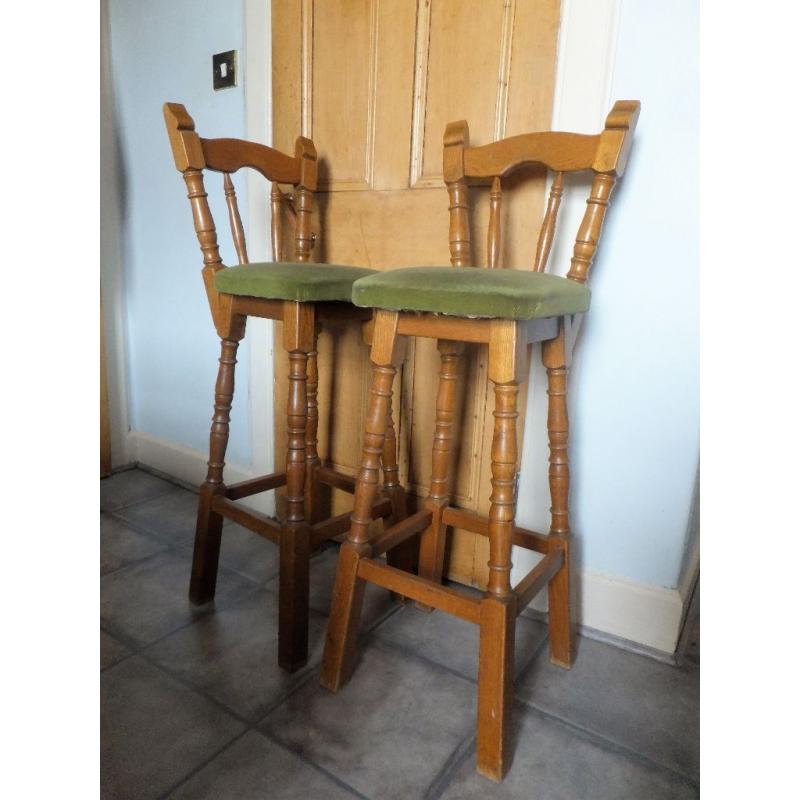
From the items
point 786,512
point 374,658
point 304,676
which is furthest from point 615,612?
point 786,512

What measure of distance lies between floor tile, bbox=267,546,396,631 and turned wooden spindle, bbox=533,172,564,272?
0.84m

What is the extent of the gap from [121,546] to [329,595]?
644mm

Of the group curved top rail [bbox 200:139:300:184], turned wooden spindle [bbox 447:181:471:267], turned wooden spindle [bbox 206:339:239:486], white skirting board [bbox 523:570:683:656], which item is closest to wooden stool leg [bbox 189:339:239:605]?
turned wooden spindle [bbox 206:339:239:486]

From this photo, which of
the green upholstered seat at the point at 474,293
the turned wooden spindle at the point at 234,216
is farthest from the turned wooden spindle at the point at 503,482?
the turned wooden spindle at the point at 234,216

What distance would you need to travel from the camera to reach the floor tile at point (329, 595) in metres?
1.41

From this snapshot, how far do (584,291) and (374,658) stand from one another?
0.83m

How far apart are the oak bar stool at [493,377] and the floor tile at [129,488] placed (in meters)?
1.13

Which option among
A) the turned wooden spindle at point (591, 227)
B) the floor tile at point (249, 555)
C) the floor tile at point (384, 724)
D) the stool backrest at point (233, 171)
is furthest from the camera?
the floor tile at point (249, 555)

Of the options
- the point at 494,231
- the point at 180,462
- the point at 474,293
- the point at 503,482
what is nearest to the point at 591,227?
the point at 494,231

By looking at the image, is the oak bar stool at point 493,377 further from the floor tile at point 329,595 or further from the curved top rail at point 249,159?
the curved top rail at point 249,159

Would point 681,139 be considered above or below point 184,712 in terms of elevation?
above

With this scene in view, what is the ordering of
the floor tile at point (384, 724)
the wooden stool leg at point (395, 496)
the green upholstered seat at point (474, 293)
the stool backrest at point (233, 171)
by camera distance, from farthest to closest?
the wooden stool leg at point (395, 496) < the stool backrest at point (233, 171) < the floor tile at point (384, 724) < the green upholstered seat at point (474, 293)

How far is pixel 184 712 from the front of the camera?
109 cm
